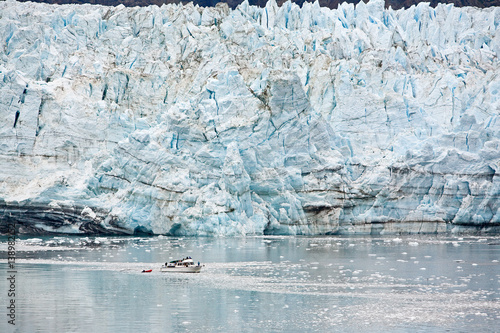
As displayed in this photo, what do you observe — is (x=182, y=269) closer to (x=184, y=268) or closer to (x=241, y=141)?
(x=184, y=268)

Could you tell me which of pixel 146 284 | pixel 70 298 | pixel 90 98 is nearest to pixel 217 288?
pixel 146 284

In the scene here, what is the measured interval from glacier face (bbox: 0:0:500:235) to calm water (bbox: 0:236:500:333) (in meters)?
3.87

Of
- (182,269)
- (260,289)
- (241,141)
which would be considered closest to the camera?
(260,289)

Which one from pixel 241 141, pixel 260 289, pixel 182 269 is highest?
pixel 241 141

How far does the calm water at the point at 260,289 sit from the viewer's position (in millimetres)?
11344

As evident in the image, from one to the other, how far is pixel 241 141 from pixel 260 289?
563 inches

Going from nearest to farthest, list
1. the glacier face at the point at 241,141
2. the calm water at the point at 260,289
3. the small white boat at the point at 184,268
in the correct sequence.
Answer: the calm water at the point at 260,289
the small white boat at the point at 184,268
the glacier face at the point at 241,141

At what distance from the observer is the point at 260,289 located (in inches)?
577

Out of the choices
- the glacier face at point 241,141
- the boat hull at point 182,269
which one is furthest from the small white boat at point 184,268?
the glacier face at point 241,141

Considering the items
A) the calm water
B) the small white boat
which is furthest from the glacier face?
the small white boat

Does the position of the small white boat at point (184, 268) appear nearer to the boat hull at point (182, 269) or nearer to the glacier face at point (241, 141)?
the boat hull at point (182, 269)

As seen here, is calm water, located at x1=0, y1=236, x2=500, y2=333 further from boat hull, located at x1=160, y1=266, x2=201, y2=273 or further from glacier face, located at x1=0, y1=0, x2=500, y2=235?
glacier face, located at x1=0, y1=0, x2=500, y2=235

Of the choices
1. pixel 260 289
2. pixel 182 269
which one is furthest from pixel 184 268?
pixel 260 289

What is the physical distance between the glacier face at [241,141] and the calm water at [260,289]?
12.7 feet
